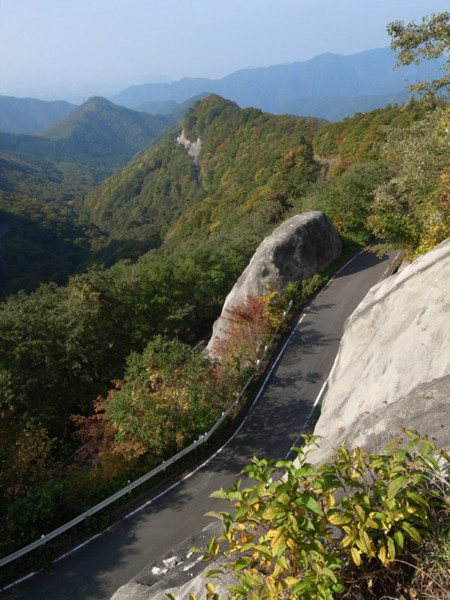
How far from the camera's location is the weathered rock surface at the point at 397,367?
562 centimetres

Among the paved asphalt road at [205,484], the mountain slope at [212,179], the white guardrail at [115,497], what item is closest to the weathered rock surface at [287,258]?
the paved asphalt road at [205,484]

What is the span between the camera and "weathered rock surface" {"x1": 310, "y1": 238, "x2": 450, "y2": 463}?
5.62 meters

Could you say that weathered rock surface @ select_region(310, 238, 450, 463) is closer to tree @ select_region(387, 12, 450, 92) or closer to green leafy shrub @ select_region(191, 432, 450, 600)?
green leafy shrub @ select_region(191, 432, 450, 600)

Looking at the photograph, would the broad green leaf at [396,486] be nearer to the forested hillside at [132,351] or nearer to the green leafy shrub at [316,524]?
the green leafy shrub at [316,524]

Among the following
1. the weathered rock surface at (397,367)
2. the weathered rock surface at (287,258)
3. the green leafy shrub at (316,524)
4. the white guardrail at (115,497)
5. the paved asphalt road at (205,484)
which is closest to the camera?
the green leafy shrub at (316,524)

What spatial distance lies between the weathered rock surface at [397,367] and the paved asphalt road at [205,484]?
3.27 m

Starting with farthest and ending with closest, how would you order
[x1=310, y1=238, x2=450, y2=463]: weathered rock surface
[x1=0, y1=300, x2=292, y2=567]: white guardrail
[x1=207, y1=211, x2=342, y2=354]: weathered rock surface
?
1. [x1=207, y1=211, x2=342, y2=354]: weathered rock surface
2. [x1=0, y1=300, x2=292, y2=567]: white guardrail
3. [x1=310, y1=238, x2=450, y2=463]: weathered rock surface

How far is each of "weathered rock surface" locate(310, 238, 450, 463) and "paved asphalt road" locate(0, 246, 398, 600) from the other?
327 cm

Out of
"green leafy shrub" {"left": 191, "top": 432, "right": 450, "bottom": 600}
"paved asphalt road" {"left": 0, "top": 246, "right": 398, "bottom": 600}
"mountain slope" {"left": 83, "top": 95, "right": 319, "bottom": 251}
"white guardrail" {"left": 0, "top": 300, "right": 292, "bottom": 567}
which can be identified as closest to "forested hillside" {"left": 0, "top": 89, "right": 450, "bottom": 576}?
"white guardrail" {"left": 0, "top": 300, "right": 292, "bottom": 567}

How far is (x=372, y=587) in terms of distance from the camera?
2986mm

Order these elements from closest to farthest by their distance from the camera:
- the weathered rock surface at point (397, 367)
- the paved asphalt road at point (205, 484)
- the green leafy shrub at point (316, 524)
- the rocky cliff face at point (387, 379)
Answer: the green leafy shrub at point (316, 524) < the rocky cliff face at point (387, 379) < the weathered rock surface at point (397, 367) < the paved asphalt road at point (205, 484)

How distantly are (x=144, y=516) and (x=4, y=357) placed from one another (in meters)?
10.2

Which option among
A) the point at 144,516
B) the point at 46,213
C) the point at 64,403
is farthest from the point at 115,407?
the point at 46,213

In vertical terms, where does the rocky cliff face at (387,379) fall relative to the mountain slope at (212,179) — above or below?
below
